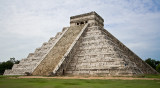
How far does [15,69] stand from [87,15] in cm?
1456

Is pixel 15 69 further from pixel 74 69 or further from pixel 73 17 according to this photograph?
pixel 73 17

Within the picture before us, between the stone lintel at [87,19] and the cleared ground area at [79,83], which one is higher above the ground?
the stone lintel at [87,19]

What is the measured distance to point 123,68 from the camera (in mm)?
15094

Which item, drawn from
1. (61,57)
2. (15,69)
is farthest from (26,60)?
(61,57)

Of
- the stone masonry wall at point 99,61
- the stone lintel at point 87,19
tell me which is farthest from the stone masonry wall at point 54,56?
the stone lintel at point 87,19

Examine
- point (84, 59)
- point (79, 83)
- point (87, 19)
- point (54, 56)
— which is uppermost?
point (87, 19)

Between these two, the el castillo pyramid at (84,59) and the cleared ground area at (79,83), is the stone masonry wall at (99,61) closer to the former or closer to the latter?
the el castillo pyramid at (84,59)

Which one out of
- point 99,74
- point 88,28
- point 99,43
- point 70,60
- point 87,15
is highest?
point 87,15

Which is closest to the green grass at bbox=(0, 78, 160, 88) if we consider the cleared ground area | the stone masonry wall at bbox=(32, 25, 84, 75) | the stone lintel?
the cleared ground area

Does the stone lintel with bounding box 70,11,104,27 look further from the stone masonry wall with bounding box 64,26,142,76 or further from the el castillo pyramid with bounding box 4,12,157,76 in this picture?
the stone masonry wall with bounding box 64,26,142,76

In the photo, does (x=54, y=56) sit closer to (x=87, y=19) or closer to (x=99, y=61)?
(x=99, y=61)

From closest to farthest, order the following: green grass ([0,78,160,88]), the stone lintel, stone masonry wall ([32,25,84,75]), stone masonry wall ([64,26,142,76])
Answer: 1. green grass ([0,78,160,88])
2. stone masonry wall ([64,26,142,76])
3. stone masonry wall ([32,25,84,75])
4. the stone lintel

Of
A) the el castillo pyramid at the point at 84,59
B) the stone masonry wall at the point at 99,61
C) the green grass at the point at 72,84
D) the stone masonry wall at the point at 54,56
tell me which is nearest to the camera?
the green grass at the point at 72,84

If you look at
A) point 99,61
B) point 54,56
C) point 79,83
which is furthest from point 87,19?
point 79,83
